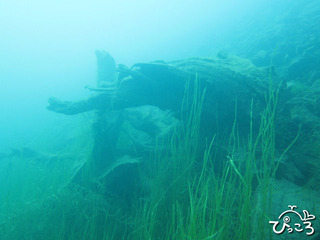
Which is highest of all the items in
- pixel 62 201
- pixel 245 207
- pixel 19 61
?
pixel 19 61

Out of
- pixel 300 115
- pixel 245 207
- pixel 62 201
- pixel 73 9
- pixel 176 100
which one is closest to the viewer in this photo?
pixel 245 207

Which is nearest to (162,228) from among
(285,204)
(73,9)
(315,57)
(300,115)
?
(285,204)

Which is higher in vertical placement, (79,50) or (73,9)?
(73,9)

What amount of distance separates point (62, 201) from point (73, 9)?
142 meters

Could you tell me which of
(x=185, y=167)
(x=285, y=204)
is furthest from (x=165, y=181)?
(x=285, y=204)

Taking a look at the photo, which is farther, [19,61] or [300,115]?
[19,61]

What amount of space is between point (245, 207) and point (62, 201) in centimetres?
269

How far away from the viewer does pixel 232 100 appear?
3.69m

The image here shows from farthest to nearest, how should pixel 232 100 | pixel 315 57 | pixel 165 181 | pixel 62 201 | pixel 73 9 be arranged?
pixel 73 9, pixel 315 57, pixel 232 100, pixel 62 201, pixel 165 181

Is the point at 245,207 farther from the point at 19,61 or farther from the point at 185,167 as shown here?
the point at 19,61

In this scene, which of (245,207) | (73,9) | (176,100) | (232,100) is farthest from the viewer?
(73,9)

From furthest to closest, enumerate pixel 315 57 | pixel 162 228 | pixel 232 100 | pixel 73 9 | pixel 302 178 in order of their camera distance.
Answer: pixel 73 9, pixel 315 57, pixel 232 100, pixel 302 178, pixel 162 228

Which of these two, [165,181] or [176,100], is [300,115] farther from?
[165,181]

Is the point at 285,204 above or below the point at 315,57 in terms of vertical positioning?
below
